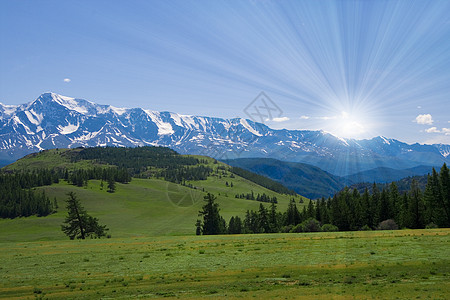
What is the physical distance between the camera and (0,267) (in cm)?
3062

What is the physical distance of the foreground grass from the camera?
60.4ft

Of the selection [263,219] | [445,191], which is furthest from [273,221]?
[445,191]

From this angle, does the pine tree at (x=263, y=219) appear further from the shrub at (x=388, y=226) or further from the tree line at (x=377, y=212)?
the shrub at (x=388, y=226)

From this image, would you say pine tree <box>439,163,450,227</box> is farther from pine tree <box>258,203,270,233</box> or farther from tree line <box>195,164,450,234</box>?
pine tree <box>258,203,270,233</box>

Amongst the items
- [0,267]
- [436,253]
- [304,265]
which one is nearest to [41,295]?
[0,267]

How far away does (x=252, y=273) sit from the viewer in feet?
78.3

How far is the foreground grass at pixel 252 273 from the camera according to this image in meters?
18.4

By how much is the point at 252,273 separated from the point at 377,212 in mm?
74432

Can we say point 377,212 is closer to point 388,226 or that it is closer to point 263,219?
point 388,226

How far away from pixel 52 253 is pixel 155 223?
146 meters

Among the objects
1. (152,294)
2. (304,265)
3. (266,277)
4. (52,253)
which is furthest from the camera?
(52,253)

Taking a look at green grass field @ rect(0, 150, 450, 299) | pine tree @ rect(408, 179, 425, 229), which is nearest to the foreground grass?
green grass field @ rect(0, 150, 450, 299)

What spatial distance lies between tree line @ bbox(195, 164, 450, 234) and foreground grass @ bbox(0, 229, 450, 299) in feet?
151

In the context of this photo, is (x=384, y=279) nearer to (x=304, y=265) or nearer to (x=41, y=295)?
(x=304, y=265)
